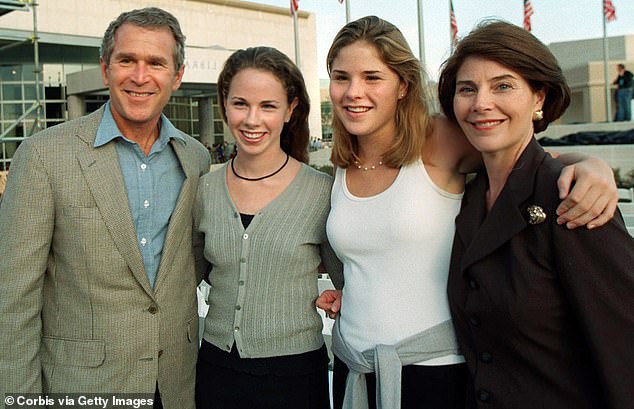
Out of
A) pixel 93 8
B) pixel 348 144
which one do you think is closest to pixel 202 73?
pixel 93 8

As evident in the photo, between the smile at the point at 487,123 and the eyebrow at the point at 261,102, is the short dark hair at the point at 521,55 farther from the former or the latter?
the eyebrow at the point at 261,102

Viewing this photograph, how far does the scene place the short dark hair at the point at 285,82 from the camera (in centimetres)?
307

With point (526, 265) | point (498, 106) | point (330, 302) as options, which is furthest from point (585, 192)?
point (330, 302)

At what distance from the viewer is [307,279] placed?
2953 millimetres

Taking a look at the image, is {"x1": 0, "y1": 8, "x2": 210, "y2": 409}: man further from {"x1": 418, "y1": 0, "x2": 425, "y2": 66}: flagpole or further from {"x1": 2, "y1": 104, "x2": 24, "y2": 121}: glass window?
{"x1": 2, "y1": 104, "x2": 24, "y2": 121}: glass window

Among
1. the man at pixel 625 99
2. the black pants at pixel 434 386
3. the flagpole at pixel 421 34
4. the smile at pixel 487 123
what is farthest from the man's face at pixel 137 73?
the man at pixel 625 99

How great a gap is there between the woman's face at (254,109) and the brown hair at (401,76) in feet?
1.21

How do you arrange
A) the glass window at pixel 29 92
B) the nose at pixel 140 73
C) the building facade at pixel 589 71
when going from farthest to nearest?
the building facade at pixel 589 71, the glass window at pixel 29 92, the nose at pixel 140 73

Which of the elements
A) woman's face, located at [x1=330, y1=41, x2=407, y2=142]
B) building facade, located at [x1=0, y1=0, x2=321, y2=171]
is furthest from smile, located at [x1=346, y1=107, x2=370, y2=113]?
building facade, located at [x1=0, y1=0, x2=321, y2=171]

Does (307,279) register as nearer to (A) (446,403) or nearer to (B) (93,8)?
(A) (446,403)

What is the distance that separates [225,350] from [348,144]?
1244 millimetres

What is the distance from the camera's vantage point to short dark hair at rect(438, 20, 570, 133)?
2223 millimetres

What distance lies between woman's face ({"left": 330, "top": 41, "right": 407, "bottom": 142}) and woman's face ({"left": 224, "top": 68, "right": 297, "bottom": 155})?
0.36 metres

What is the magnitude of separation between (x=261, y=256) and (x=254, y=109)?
778 mm
